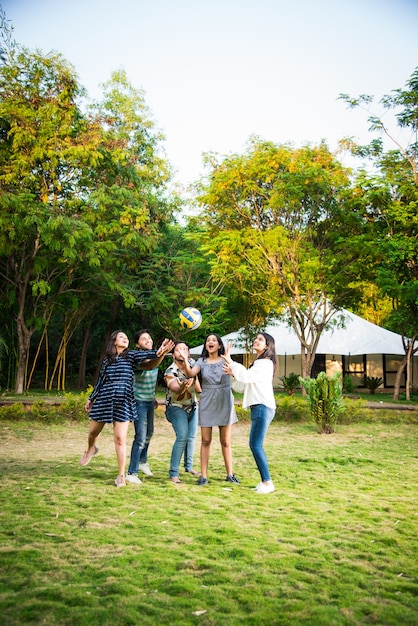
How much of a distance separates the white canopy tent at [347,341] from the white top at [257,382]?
753 inches

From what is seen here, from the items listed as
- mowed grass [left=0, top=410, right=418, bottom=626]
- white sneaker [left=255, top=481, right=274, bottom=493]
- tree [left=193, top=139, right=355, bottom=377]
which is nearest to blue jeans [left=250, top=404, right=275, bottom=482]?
white sneaker [left=255, top=481, right=274, bottom=493]

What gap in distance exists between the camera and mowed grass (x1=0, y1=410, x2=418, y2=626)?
3.14 metres

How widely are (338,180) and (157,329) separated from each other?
11.5 m

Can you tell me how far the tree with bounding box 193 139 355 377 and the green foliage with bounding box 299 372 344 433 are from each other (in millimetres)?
8104

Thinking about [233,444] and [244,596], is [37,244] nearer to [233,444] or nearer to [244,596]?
[233,444]

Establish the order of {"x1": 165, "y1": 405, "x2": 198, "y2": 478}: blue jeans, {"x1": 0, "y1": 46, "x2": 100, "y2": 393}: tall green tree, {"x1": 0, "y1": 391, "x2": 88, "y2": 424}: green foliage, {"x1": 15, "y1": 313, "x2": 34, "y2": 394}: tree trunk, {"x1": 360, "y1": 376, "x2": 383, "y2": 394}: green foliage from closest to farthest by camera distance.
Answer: {"x1": 165, "y1": 405, "x2": 198, "y2": 478}: blue jeans → {"x1": 0, "y1": 391, "x2": 88, "y2": 424}: green foliage → {"x1": 0, "y1": 46, "x2": 100, "y2": 393}: tall green tree → {"x1": 15, "y1": 313, "x2": 34, "y2": 394}: tree trunk → {"x1": 360, "y1": 376, "x2": 383, "y2": 394}: green foliage

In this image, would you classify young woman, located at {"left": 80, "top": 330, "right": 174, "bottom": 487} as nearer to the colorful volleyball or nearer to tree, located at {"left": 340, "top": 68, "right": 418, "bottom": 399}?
the colorful volleyball

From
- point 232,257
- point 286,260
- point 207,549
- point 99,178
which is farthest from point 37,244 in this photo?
point 207,549

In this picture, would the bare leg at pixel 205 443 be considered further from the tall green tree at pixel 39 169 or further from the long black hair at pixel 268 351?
the tall green tree at pixel 39 169

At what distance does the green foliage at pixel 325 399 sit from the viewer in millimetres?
11703

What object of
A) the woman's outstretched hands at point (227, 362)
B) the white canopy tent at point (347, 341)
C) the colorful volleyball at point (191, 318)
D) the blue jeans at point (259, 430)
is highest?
the white canopy tent at point (347, 341)

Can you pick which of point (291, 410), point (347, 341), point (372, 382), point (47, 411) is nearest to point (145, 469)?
point (47, 411)

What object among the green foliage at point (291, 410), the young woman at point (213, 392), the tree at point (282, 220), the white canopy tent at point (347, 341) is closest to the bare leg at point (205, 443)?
the young woman at point (213, 392)

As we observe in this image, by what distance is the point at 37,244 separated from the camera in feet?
58.2
